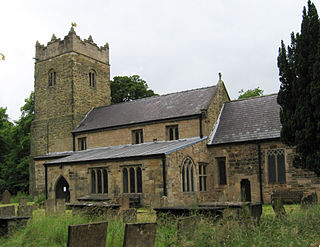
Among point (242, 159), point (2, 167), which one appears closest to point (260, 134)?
point (242, 159)

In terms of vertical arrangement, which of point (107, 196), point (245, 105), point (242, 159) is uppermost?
point (245, 105)

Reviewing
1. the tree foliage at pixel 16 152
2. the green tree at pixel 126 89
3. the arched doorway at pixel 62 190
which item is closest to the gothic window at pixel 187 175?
the arched doorway at pixel 62 190

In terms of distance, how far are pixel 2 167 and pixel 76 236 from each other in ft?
139

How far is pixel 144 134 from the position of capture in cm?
2625

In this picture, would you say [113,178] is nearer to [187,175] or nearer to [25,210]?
[187,175]

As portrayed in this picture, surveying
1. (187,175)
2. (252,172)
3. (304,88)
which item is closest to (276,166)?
(252,172)

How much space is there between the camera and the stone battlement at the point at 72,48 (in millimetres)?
32250

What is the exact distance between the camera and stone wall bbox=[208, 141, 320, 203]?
2075cm

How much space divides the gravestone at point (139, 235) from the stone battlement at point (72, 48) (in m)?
27.2

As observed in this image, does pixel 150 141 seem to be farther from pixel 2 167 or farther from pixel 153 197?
pixel 2 167

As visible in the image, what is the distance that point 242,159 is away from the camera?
888 inches

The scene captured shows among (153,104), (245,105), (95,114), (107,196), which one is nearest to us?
(107,196)

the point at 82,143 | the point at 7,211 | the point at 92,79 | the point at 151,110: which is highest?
the point at 92,79

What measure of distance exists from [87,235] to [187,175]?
15535mm
